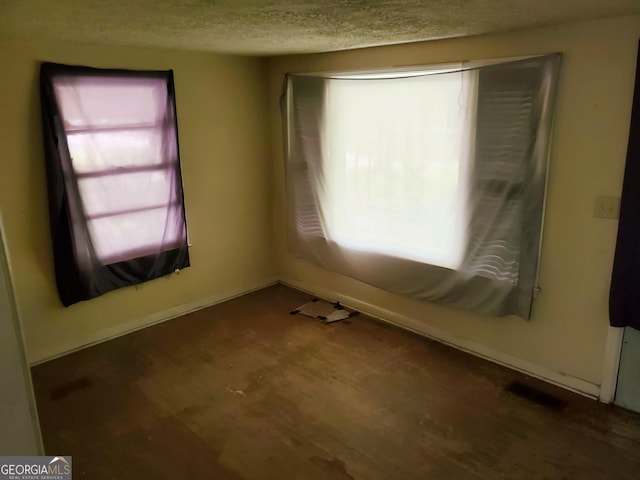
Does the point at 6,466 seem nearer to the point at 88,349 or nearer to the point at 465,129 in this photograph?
the point at 88,349

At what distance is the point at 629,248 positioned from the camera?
2662mm

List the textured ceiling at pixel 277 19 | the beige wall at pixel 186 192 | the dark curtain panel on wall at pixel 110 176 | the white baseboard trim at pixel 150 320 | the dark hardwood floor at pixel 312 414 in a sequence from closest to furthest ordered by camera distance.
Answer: the textured ceiling at pixel 277 19, the dark hardwood floor at pixel 312 414, the beige wall at pixel 186 192, the dark curtain panel on wall at pixel 110 176, the white baseboard trim at pixel 150 320

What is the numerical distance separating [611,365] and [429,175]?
5.37 ft

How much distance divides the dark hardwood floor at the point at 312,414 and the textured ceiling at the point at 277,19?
2157mm

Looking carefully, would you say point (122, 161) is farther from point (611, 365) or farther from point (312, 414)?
point (611, 365)

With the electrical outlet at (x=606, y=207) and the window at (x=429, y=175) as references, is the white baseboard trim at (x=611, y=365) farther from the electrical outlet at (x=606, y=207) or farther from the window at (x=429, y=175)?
the electrical outlet at (x=606, y=207)

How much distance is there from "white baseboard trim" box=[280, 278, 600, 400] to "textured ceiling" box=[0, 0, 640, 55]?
6.89 ft

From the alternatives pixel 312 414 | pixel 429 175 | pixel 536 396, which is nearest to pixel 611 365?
pixel 536 396

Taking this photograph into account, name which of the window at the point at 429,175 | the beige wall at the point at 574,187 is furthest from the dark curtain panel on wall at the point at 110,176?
the beige wall at the point at 574,187

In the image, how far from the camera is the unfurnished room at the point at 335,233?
2.54 m

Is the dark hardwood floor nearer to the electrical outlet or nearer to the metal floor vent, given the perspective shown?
the metal floor vent

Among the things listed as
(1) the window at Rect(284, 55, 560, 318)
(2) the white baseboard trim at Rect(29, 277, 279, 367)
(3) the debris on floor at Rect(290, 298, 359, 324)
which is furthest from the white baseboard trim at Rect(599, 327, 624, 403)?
(2) the white baseboard trim at Rect(29, 277, 279, 367)

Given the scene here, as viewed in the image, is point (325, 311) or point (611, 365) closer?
point (611, 365)

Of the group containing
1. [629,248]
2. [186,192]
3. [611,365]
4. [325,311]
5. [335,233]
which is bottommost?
[325,311]
